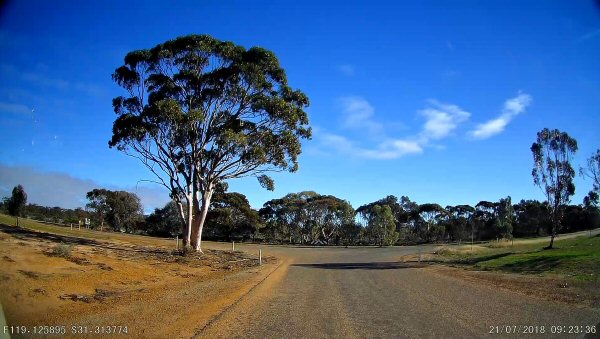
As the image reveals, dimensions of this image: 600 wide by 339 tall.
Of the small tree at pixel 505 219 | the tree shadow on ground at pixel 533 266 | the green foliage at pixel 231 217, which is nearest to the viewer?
the tree shadow on ground at pixel 533 266

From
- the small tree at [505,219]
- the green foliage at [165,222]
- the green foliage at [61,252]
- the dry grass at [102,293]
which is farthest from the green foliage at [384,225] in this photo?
the green foliage at [61,252]

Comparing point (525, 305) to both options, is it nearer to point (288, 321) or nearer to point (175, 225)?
point (288, 321)

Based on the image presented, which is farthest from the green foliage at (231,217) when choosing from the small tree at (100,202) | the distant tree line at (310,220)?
the small tree at (100,202)

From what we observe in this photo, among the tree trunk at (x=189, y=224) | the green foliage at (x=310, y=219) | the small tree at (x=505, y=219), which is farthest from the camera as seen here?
the small tree at (x=505, y=219)

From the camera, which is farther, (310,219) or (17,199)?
(310,219)

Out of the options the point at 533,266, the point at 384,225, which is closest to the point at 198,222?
the point at 533,266

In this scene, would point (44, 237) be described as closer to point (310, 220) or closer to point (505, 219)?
point (310, 220)

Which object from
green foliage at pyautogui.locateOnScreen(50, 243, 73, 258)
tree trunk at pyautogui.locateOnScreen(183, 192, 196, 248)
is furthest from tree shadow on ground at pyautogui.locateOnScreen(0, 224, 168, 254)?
green foliage at pyautogui.locateOnScreen(50, 243, 73, 258)

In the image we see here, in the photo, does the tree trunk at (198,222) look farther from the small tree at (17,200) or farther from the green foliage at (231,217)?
the green foliage at (231,217)

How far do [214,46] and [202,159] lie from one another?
26.2ft

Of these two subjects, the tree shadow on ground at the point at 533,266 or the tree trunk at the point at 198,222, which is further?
the tree trunk at the point at 198,222

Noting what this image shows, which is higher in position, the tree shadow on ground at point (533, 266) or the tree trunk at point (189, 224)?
the tree trunk at point (189, 224)

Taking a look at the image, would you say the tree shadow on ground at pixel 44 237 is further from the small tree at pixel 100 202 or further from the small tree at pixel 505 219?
the small tree at pixel 505 219

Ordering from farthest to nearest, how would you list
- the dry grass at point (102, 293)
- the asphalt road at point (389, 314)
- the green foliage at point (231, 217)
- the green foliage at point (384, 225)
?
the green foliage at point (384, 225) < the green foliage at point (231, 217) < the dry grass at point (102, 293) < the asphalt road at point (389, 314)
